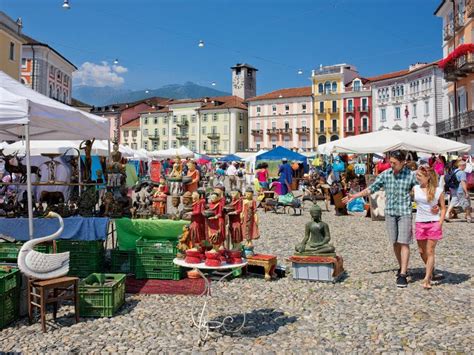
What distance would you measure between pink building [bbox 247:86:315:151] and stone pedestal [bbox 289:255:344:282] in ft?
212

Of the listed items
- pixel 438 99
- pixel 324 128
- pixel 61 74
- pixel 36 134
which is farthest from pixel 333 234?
pixel 324 128

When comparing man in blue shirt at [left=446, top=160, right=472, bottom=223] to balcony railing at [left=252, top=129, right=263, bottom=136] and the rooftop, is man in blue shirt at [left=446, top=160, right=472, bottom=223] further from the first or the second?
balcony railing at [left=252, top=129, right=263, bottom=136]

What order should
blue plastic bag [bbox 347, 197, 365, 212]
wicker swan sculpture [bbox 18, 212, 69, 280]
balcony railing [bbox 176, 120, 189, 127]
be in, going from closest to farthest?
wicker swan sculpture [bbox 18, 212, 69, 280]
blue plastic bag [bbox 347, 197, 365, 212]
balcony railing [bbox 176, 120, 189, 127]

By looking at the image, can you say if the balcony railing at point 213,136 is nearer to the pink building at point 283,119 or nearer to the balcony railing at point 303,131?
the pink building at point 283,119

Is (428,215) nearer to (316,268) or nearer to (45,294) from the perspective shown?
(316,268)

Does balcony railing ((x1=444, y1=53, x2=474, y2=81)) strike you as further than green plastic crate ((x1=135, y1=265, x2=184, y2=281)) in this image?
Yes

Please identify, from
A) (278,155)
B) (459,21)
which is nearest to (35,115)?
(278,155)

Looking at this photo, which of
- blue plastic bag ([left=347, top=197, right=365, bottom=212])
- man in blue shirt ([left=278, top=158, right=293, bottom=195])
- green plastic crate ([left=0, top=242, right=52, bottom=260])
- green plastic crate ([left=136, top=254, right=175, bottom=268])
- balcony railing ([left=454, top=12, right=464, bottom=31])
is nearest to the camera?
green plastic crate ([left=0, top=242, right=52, bottom=260])

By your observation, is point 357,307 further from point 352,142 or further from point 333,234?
point 352,142

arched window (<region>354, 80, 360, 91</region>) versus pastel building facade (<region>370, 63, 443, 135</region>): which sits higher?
arched window (<region>354, 80, 360, 91</region>)

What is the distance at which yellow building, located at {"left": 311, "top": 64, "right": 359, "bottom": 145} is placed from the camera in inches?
2697

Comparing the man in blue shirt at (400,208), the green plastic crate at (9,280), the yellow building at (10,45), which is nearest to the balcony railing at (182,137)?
the yellow building at (10,45)

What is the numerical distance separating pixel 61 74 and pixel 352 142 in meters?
51.7

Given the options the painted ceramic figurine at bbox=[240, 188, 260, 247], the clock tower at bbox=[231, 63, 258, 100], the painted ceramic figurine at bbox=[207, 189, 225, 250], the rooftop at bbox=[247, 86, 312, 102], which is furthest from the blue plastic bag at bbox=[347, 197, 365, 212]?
the clock tower at bbox=[231, 63, 258, 100]
